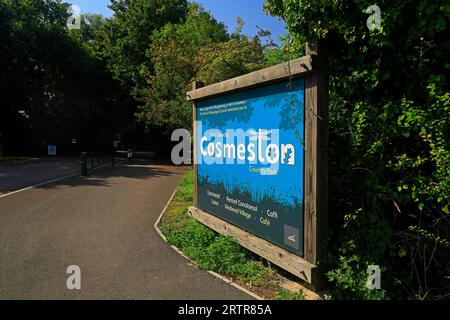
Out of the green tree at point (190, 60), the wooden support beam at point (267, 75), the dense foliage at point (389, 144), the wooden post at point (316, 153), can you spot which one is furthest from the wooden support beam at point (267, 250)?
the green tree at point (190, 60)

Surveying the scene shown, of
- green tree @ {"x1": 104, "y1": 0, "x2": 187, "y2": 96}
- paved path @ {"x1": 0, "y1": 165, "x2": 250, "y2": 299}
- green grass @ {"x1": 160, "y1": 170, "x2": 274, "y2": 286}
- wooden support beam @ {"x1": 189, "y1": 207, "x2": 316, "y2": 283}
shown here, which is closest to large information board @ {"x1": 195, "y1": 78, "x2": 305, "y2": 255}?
wooden support beam @ {"x1": 189, "y1": 207, "x2": 316, "y2": 283}

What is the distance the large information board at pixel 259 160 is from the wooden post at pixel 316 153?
105mm

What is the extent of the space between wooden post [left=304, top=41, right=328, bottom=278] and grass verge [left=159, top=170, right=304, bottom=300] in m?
0.65

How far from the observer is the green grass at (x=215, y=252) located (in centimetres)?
439

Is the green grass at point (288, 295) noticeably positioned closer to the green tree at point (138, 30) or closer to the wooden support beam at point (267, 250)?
the wooden support beam at point (267, 250)

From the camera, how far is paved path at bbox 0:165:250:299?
3963 mm

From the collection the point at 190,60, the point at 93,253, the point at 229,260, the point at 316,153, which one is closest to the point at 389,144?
the point at 316,153
